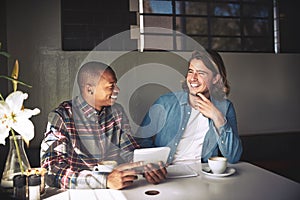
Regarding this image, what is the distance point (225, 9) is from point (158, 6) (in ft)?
0.86

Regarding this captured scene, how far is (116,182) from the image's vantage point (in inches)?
25.1

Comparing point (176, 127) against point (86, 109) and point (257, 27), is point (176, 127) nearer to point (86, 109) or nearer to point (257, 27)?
point (86, 109)

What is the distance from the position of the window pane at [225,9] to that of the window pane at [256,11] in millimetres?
32

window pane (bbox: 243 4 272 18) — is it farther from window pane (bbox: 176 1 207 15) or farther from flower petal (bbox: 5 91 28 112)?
flower petal (bbox: 5 91 28 112)

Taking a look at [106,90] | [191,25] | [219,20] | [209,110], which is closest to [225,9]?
[219,20]

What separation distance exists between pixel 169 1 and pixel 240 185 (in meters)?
0.63

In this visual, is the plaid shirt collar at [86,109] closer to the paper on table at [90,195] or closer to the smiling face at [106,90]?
the smiling face at [106,90]

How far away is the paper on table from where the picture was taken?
23.4 inches

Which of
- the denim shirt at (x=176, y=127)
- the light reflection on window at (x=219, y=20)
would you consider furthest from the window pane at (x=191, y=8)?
the denim shirt at (x=176, y=127)

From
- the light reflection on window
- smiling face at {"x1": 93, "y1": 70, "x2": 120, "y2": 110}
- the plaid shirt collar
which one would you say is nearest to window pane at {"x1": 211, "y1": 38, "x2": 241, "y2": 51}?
the light reflection on window

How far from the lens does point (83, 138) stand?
35.0 inches

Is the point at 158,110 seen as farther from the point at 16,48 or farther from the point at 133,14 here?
the point at 16,48

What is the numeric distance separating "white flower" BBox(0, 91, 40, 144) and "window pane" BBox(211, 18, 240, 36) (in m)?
0.72

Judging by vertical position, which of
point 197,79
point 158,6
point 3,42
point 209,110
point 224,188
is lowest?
point 224,188
